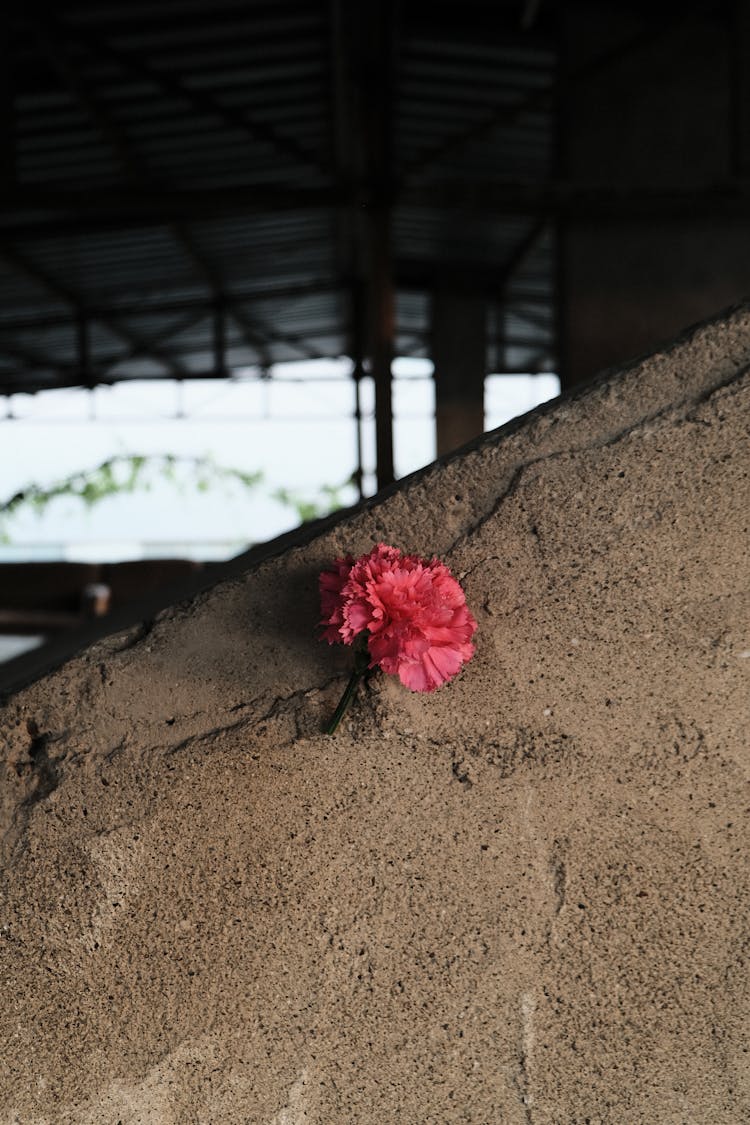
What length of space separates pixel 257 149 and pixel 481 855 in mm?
7738

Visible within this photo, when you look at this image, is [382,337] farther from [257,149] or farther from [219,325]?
[219,325]

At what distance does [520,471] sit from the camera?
139 centimetres

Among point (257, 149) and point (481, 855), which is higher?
point (257, 149)

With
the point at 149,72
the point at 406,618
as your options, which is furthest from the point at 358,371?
the point at 406,618

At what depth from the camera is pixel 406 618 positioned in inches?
46.6

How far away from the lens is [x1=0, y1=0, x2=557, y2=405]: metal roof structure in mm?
6195

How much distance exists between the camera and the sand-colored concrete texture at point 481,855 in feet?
4.48

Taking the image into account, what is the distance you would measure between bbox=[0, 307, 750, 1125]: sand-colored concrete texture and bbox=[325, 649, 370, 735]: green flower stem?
35mm

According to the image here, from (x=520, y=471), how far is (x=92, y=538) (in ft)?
46.6

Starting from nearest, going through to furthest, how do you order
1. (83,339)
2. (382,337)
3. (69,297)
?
(382,337) < (69,297) < (83,339)

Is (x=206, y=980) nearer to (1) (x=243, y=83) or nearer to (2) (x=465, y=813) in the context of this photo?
(2) (x=465, y=813)

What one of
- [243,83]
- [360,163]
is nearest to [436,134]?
[360,163]

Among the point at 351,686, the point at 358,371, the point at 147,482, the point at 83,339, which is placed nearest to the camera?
the point at 351,686

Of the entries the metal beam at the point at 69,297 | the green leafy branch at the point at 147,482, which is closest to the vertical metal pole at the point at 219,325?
the metal beam at the point at 69,297
